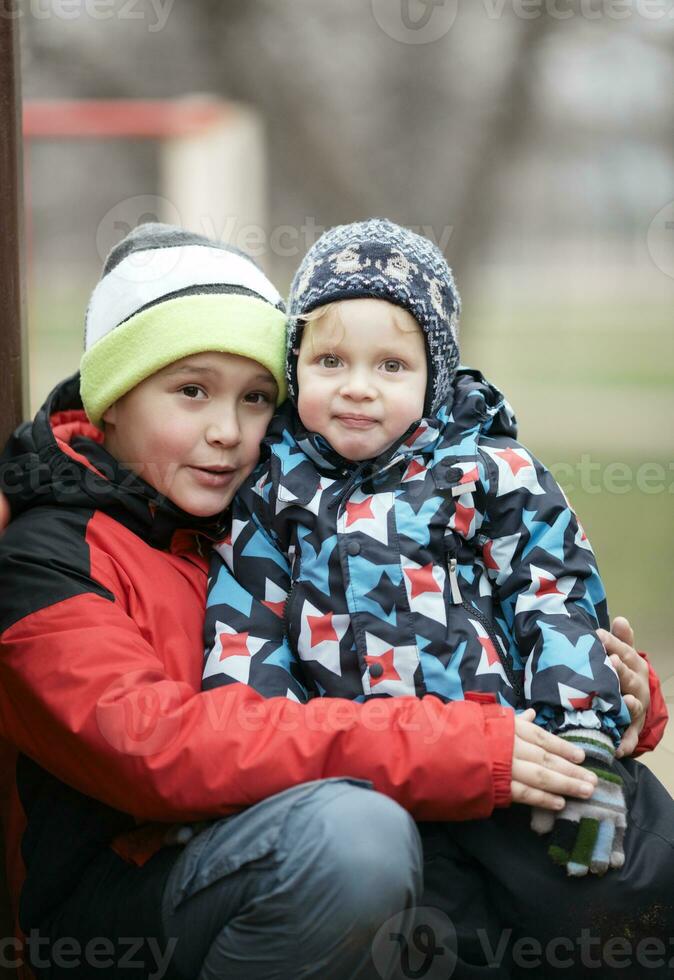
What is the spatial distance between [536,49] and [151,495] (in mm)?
3330

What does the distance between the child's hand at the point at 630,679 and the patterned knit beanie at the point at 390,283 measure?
49 cm

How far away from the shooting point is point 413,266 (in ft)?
5.94

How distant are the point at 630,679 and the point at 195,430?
2.72 ft

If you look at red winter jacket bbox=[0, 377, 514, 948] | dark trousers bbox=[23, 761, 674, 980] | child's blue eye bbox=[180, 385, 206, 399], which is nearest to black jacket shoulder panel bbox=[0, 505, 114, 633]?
red winter jacket bbox=[0, 377, 514, 948]

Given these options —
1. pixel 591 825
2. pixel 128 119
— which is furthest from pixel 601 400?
pixel 591 825

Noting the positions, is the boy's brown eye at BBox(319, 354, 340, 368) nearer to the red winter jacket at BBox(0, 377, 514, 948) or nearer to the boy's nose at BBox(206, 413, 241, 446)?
the boy's nose at BBox(206, 413, 241, 446)

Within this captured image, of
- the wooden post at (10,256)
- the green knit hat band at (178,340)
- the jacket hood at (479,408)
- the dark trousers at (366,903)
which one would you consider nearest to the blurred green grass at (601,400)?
the dark trousers at (366,903)

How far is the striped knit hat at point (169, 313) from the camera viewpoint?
1801 millimetres

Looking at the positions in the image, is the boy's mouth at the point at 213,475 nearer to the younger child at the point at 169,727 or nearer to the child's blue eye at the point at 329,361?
the younger child at the point at 169,727

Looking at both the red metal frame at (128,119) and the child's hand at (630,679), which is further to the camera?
the red metal frame at (128,119)

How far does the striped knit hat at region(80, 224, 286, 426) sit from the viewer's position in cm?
180

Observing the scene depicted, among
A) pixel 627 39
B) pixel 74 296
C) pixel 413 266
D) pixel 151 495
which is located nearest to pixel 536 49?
pixel 627 39

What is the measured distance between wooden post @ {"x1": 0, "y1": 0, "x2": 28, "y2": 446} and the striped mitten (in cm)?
116

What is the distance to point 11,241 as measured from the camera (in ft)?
6.35
